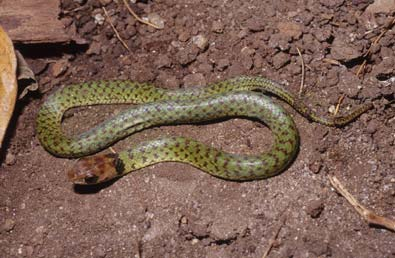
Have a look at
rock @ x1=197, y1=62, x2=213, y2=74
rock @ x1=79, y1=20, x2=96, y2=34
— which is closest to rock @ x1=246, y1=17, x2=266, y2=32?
rock @ x1=197, y1=62, x2=213, y2=74

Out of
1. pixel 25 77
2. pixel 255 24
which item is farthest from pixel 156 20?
pixel 25 77

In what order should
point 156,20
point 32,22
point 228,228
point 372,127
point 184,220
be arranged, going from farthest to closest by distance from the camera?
point 156,20 → point 32,22 → point 372,127 → point 184,220 → point 228,228

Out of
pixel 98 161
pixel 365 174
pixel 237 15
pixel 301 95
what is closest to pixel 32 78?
pixel 98 161

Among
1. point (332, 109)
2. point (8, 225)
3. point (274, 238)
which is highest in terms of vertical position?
point (332, 109)

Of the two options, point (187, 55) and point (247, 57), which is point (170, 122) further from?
point (247, 57)

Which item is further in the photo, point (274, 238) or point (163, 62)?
point (163, 62)

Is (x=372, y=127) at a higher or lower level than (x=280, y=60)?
lower
